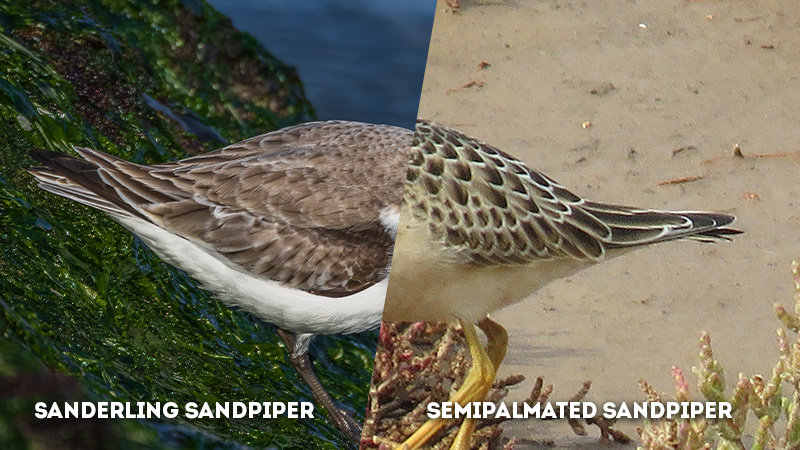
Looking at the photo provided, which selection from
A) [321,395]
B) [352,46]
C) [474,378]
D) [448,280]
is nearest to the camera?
[448,280]

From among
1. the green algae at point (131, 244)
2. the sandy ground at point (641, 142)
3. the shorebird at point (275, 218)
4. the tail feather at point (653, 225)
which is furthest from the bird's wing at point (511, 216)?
the green algae at point (131, 244)

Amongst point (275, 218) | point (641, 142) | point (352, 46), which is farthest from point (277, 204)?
point (352, 46)

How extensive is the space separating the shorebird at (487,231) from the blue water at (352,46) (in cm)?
311

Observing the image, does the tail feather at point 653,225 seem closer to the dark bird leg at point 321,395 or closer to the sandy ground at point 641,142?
the sandy ground at point 641,142

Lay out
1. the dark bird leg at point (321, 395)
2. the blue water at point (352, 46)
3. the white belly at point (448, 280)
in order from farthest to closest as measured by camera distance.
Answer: the blue water at point (352, 46)
the dark bird leg at point (321, 395)
the white belly at point (448, 280)

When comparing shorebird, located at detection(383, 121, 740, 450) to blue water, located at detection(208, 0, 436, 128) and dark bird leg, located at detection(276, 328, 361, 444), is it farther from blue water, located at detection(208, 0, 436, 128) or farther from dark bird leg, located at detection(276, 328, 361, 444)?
blue water, located at detection(208, 0, 436, 128)

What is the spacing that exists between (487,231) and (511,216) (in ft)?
0.30

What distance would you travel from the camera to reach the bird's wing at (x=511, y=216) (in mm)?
2707

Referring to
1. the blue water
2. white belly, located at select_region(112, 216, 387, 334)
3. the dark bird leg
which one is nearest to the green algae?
the dark bird leg

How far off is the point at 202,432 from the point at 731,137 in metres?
3.31

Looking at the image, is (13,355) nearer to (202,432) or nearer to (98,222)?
(202,432)

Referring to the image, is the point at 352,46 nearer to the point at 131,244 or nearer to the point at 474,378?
the point at 131,244

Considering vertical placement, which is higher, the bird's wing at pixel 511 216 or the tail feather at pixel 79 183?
the bird's wing at pixel 511 216

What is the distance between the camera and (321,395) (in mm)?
3297
